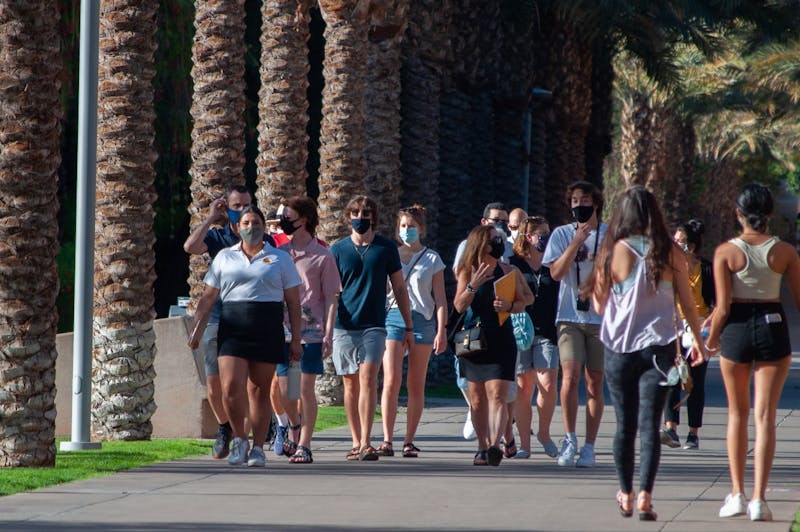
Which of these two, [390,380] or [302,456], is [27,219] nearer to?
[302,456]

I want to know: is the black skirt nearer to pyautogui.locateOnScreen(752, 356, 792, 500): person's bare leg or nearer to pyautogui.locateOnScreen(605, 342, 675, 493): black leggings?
pyautogui.locateOnScreen(605, 342, 675, 493): black leggings

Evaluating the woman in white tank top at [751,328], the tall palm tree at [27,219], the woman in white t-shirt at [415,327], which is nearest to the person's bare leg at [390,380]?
the woman in white t-shirt at [415,327]

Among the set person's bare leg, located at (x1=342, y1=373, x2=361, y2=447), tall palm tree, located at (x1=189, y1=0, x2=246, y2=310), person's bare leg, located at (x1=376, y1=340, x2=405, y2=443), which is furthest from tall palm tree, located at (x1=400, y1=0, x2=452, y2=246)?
person's bare leg, located at (x1=342, y1=373, x2=361, y2=447)

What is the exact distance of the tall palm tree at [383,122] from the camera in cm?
1922

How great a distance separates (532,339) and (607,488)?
7.58 ft

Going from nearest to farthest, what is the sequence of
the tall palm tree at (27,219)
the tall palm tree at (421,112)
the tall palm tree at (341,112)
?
the tall palm tree at (27,219)
the tall palm tree at (341,112)
the tall palm tree at (421,112)

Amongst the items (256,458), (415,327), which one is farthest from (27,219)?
(415,327)

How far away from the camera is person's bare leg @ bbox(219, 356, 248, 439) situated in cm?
1041

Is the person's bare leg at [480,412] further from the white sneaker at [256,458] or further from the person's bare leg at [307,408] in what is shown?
the white sneaker at [256,458]

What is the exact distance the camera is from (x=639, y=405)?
8211 millimetres

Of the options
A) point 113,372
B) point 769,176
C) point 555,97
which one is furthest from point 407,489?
point 769,176

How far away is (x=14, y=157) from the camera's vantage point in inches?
409

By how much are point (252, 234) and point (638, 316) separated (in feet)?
10.3

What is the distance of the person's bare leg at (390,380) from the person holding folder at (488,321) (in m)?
0.59
